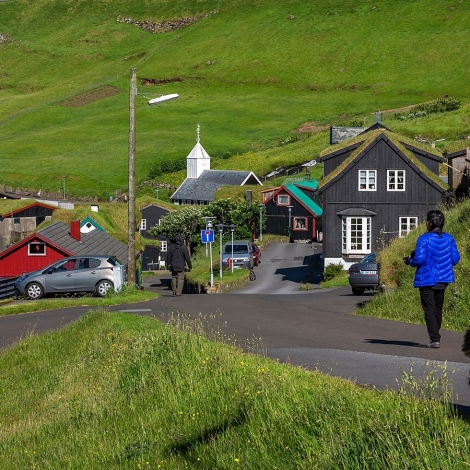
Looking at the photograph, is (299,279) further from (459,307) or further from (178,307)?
(459,307)

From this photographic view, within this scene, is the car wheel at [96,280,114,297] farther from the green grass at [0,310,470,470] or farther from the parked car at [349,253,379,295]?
the green grass at [0,310,470,470]

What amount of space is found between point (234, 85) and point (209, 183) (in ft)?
202

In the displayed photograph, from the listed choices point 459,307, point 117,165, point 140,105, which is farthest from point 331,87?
point 459,307

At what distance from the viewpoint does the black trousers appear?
1381 centimetres

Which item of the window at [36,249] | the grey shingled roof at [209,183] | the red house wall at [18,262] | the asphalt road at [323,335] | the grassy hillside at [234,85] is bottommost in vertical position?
the asphalt road at [323,335]

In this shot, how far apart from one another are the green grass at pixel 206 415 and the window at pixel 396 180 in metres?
38.5

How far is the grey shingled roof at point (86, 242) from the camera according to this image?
49.6m

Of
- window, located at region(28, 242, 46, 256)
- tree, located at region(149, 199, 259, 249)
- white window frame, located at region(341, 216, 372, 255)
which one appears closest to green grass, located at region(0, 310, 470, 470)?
window, located at region(28, 242, 46, 256)

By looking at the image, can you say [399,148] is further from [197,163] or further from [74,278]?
[197,163]

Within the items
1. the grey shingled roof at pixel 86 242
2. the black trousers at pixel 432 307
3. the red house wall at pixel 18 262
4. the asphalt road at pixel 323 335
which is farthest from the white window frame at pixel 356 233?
the black trousers at pixel 432 307

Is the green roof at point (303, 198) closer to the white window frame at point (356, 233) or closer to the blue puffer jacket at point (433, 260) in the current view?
the white window frame at point (356, 233)

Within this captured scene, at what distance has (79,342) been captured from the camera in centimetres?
1753

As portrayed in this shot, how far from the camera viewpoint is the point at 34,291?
3331cm

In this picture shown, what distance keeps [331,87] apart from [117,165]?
4633 cm
